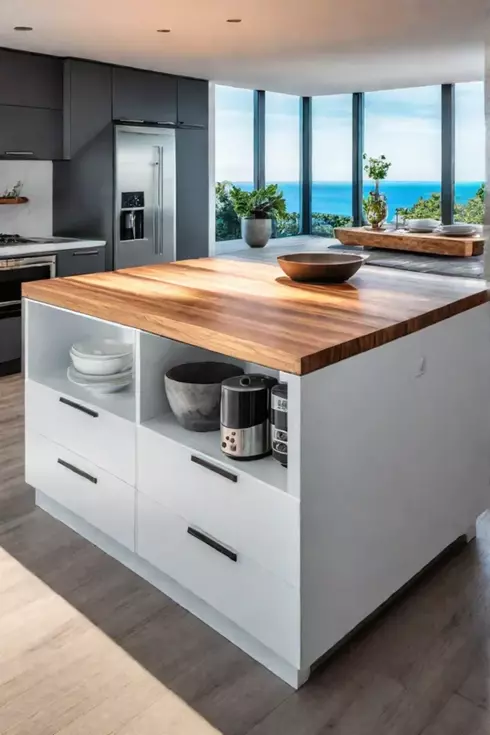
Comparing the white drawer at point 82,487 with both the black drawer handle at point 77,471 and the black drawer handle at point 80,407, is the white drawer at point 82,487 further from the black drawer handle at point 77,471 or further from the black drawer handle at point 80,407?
the black drawer handle at point 80,407

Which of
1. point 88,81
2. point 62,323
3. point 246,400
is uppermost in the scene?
point 88,81

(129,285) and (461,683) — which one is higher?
(129,285)

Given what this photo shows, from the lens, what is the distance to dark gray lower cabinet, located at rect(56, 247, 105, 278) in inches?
207

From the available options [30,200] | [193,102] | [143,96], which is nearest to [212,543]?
[30,200]

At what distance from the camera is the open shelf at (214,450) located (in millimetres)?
1838

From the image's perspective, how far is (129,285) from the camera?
2.53m

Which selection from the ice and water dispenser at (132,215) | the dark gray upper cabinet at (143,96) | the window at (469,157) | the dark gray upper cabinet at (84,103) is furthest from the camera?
the window at (469,157)

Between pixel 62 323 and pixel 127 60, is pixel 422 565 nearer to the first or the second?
pixel 62 323

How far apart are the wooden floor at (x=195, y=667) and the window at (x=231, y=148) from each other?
236 inches

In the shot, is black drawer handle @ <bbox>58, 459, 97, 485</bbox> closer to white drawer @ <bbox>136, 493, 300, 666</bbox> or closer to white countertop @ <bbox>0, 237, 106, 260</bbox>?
white drawer @ <bbox>136, 493, 300, 666</bbox>

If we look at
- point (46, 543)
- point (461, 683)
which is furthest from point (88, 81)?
point (461, 683)

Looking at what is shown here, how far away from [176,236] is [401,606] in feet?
16.2

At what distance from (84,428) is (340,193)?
6965 millimetres

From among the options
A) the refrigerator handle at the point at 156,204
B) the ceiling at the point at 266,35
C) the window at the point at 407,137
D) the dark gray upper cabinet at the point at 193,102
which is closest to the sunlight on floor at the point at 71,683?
the ceiling at the point at 266,35
